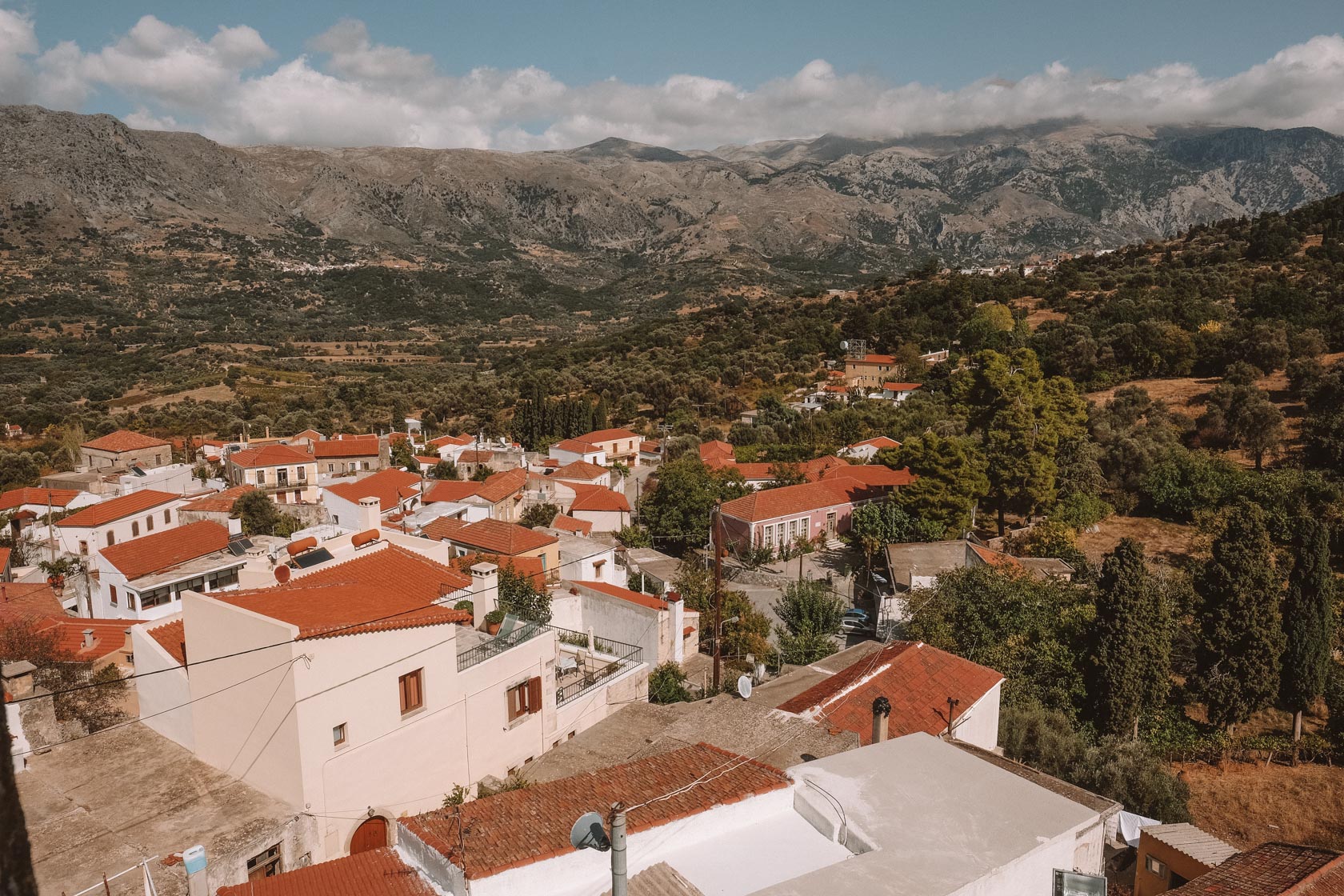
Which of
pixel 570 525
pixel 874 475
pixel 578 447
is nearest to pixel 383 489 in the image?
pixel 570 525

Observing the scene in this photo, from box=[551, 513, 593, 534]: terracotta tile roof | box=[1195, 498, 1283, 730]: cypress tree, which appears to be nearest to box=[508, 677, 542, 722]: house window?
box=[1195, 498, 1283, 730]: cypress tree

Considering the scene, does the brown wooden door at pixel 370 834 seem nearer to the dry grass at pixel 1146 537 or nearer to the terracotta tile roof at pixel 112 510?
the terracotta tile roof at pixel 112 510

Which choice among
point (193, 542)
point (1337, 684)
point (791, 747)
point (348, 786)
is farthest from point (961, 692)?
point (193, 542)

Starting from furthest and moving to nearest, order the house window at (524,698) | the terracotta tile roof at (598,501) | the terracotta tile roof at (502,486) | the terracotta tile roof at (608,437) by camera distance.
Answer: the terracotta tile roof at (608,437) → the terracotta tile roof at (598,501) → the terracotta tile roof at (502,486) → the house window at (524,698)

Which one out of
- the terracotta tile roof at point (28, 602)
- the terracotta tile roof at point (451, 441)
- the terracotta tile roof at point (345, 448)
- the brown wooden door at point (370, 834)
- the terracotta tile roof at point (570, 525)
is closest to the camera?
the brown wooden door at point (370, 834)

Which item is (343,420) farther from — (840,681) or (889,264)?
(889,264)

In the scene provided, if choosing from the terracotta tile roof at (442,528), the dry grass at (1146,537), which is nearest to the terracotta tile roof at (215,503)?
the terracotta tile roof at (442,528)
